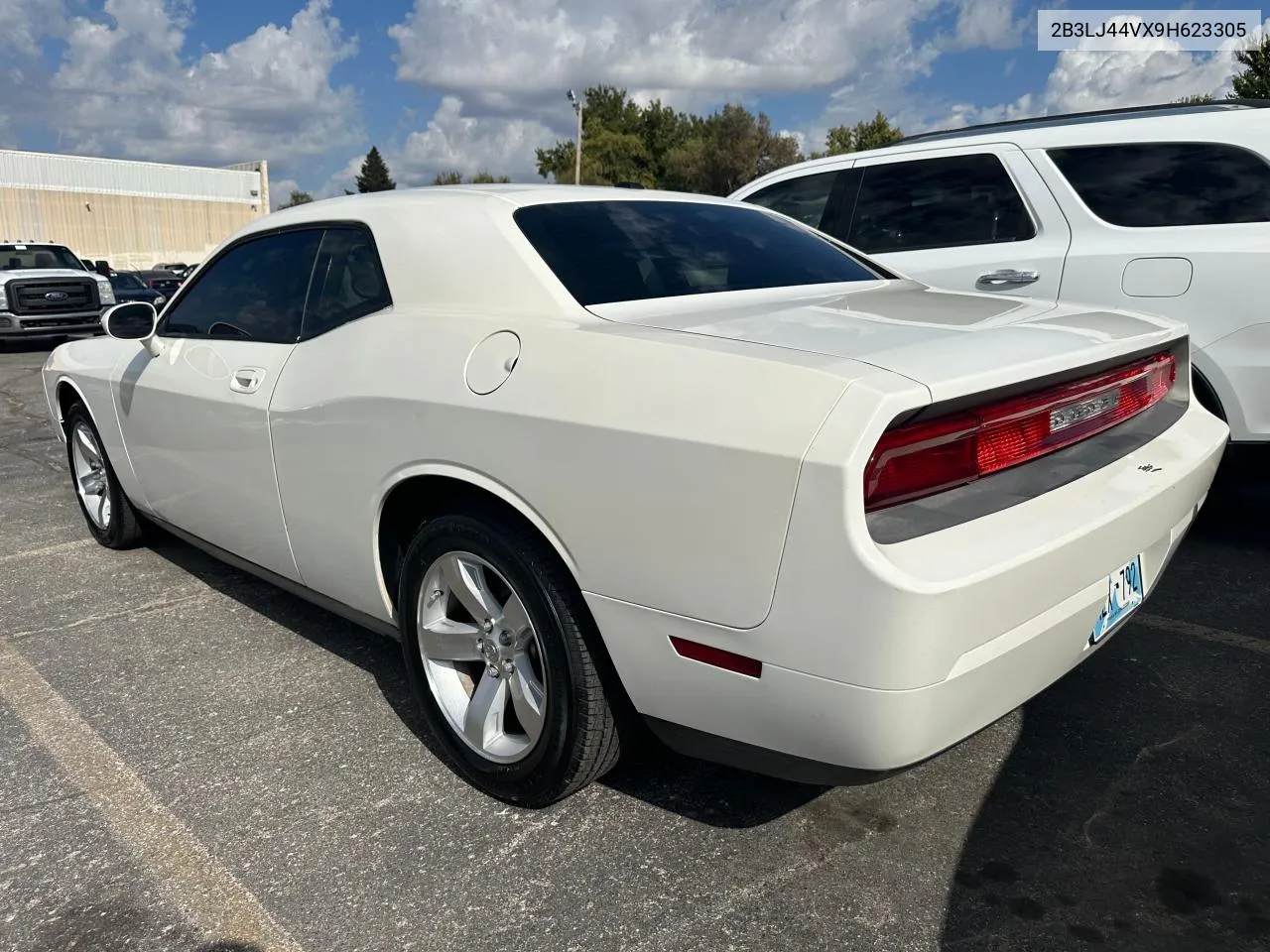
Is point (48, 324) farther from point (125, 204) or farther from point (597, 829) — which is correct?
point (125, 204)

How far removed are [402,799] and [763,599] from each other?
1269 millimetres

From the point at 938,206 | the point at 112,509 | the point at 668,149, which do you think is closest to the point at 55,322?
the point at 112,509

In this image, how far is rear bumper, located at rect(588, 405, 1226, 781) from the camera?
1761 mm

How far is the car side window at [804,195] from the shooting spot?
5551 mm

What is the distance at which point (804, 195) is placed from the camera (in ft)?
18.6

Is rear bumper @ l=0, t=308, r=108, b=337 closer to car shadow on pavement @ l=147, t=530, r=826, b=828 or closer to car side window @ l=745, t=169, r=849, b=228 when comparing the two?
car side window @ l=745, t=169, r=849, b=228

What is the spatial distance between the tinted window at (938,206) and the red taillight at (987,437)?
2613 mm

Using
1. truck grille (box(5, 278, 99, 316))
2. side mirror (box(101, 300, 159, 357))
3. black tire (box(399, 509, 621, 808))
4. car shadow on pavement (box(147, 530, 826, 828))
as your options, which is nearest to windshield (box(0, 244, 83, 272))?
truck grille (box(5, 278, 99, 316))

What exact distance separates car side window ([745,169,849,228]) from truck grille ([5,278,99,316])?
45.7ft

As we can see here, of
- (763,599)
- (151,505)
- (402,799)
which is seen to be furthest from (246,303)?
(763,599)

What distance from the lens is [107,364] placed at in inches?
166

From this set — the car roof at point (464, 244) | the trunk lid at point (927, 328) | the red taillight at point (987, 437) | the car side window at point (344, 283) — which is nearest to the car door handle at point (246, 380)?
the car side window at point (344, 283)

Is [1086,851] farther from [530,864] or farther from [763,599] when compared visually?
[530,864]

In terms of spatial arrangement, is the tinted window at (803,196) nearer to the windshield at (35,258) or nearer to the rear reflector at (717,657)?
the rear reflector at (717,657)
